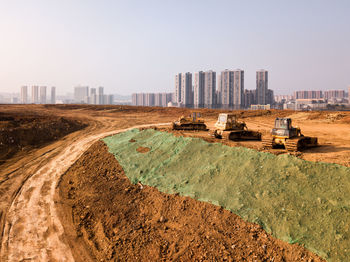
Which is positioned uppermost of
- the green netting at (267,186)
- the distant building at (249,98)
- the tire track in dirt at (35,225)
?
the distant building at (249,98)

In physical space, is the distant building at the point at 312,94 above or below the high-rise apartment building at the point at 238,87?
above

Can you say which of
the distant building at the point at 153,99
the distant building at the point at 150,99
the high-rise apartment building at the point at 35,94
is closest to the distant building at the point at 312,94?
the distant building at the point at 153,99

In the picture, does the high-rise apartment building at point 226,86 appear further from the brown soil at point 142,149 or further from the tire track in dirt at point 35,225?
the tire track in dirt at point 35,225

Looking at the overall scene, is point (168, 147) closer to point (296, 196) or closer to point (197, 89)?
point (296, 196)

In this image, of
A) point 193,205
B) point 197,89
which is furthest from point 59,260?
point 197,89

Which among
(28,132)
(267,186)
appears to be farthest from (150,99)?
(267,186)

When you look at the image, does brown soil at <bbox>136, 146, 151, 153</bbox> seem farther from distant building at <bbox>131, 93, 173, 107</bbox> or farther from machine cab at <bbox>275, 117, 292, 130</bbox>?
distant building at <bbox>131, 93, 173, 107</bbox>

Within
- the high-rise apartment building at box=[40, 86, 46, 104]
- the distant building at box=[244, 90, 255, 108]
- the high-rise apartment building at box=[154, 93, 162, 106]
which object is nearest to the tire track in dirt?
the distant building at box=[244, 90, 255, 108]
